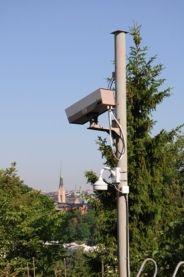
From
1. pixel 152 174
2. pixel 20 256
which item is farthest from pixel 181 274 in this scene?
pixel 20 256

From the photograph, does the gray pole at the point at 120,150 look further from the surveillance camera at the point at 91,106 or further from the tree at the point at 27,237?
the tree at the point at 27,237

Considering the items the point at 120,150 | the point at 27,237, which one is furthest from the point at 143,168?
the point at 27,237

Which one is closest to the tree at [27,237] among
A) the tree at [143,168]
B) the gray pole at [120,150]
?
the tree at [143,168]

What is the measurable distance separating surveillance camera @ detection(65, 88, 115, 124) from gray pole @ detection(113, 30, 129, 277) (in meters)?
0.09

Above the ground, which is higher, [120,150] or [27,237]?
[120,150]

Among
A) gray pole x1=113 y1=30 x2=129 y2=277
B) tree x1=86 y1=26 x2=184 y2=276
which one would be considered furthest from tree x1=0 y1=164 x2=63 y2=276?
gray pole x1=113 y1=30 x2=129 y2=277

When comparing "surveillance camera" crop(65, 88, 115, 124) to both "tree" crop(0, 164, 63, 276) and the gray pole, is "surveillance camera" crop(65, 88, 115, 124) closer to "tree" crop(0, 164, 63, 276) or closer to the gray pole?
the gray pole

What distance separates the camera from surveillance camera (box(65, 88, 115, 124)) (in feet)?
14.2

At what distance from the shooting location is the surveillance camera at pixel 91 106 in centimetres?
433

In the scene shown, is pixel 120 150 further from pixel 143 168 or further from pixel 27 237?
pixel 27 237

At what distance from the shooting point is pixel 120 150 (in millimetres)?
4438

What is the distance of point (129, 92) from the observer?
10.4 meters

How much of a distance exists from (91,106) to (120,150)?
1.54ft

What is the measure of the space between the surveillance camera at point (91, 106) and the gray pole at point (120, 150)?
0.09 meters
